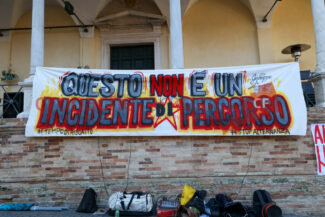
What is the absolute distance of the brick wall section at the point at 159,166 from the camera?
4781 millimetres

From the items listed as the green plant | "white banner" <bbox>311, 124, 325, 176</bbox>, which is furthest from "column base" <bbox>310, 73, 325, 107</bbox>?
the green plant

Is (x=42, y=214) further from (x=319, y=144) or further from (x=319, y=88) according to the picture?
(x=319, y=88)

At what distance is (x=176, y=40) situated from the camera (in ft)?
18.6

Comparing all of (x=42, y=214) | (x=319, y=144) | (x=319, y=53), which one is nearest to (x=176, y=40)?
(x=319, y=53)

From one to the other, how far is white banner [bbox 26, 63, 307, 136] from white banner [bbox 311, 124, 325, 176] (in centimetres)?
35

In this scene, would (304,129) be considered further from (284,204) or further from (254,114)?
(284,204)

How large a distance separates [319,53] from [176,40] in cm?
333

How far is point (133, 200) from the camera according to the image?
4.29m

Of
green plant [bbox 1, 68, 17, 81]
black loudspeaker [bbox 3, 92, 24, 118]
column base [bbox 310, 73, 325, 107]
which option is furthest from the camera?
green plant [bbox 1, 68, 17, 81]

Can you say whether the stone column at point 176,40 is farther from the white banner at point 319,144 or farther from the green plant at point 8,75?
the green plant at point 8,75

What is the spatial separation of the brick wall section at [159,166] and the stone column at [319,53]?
600mm

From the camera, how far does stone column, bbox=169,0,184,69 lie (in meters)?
5.59

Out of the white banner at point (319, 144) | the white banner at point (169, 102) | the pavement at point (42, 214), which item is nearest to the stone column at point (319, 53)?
the white banner at point (319, 144)

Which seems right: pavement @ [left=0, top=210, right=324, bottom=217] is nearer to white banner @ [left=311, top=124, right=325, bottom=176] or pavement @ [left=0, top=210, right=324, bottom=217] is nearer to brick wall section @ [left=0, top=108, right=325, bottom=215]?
brick wall section @ [left=0, top=108, right=325, bottom=215]
